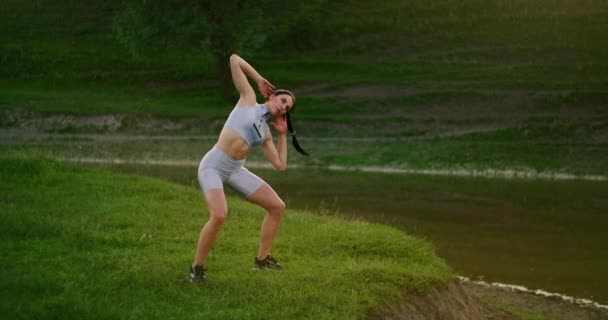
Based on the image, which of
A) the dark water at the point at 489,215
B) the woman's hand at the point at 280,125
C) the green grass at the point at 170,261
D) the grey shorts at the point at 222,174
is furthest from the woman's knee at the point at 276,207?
the dark water at the point at 489,215

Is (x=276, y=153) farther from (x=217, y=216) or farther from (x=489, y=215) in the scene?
(x=489, y=215)

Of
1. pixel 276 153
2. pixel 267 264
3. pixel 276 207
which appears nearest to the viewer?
pixel 276 153

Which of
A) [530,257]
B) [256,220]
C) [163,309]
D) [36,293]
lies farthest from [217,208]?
[530,257]

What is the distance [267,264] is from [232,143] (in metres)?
1.75

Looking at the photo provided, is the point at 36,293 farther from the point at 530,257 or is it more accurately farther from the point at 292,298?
the point at 530,257

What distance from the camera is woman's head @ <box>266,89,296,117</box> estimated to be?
34.9ft

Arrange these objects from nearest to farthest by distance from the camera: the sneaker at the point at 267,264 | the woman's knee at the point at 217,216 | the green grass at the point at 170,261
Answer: the green grass at the point at 170,261 → the woman's knee at the point at 217,216 → the sneaker at the point at 267,264

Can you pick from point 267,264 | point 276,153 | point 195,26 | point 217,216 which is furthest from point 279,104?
point 195,26

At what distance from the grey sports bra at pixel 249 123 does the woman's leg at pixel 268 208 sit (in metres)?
0.68

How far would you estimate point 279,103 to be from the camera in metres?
10.7

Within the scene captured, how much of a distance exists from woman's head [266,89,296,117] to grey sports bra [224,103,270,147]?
103 mm

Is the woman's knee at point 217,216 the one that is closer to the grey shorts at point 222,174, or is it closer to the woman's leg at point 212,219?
the woman's leg at point 212,219

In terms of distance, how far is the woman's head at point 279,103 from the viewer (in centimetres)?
1064

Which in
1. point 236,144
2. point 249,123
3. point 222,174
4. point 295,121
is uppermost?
point 249,123
